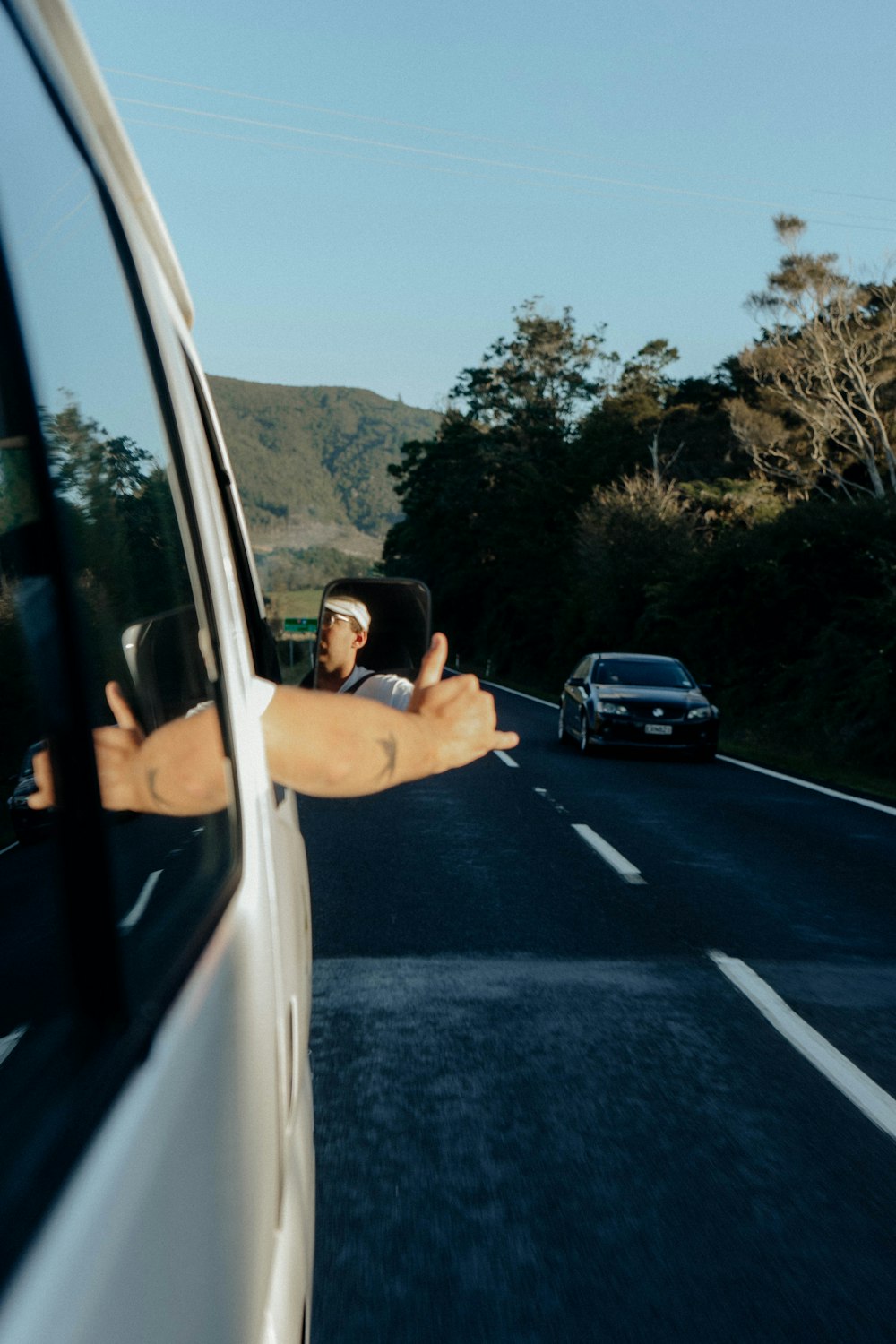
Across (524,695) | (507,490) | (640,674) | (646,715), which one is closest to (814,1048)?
(646,715)

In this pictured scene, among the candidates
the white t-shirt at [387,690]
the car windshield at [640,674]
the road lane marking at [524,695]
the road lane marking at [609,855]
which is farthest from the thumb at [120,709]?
the road lane marking at [524,695]

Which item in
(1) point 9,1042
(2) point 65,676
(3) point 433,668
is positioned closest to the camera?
(1) point 9,1042

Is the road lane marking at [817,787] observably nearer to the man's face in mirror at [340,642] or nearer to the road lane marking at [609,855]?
the road lane marking at [609,855]

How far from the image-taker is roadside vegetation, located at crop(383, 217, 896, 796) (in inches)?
1116

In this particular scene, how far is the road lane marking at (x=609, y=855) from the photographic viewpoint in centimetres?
947

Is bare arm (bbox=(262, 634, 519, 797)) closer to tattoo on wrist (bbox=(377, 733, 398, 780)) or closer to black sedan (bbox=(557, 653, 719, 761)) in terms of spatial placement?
tattoo on wrist (bbox=(377, 733, 398, 780))

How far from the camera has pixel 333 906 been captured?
27.8 feet

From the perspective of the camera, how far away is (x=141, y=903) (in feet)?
4.79

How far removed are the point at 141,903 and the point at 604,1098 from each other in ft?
12.3

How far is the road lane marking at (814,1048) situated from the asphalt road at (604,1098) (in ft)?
0.05

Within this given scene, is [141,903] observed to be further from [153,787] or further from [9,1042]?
[9,1042]

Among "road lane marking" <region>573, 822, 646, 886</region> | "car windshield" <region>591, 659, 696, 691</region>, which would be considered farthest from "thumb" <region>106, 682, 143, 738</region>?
"car windshield" <region>591, 659, 696, 691</region>

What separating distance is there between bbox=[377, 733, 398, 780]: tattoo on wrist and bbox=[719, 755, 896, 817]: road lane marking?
1229 centimetres

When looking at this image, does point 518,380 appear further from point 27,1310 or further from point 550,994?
point 27,1310
